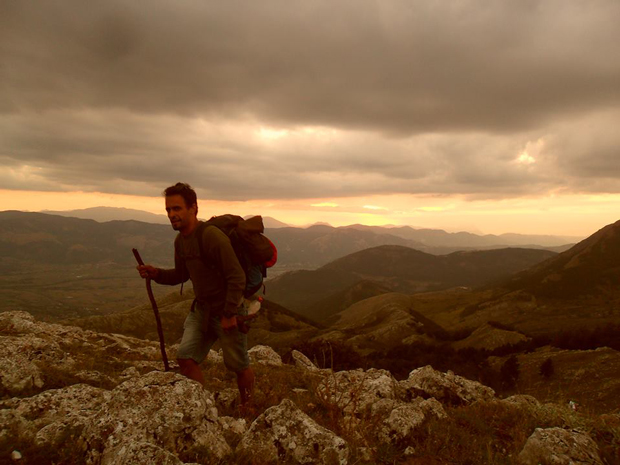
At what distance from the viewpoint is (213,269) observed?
22.7 ft

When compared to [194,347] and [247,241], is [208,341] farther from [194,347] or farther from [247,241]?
[247,241]

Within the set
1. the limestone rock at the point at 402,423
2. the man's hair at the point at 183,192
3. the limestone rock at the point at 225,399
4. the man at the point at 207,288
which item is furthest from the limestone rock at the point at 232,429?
the man's hair at the point at 183,192

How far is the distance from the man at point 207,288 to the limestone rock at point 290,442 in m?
1.83

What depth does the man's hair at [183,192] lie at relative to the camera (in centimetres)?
691

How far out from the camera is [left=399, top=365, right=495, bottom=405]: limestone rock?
9531mm

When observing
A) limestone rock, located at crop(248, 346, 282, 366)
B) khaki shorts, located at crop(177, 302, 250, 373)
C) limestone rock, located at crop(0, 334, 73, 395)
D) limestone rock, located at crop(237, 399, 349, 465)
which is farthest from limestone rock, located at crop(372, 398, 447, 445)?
limestone rock, located at crop(248, 346, 282, 366)

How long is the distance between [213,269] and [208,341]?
159cm

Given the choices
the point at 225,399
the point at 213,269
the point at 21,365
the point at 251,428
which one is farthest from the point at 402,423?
the point at 21,365

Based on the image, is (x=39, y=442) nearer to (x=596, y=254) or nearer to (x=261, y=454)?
(x=261, y=454)

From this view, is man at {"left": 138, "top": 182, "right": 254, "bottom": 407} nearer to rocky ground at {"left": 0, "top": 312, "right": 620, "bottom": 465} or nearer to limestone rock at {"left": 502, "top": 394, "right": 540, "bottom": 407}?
rocky ground at {"left": 0, "top": 312, "right": 620, "bottom": 465}

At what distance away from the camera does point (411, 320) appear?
107125mm

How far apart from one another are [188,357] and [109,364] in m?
6.52

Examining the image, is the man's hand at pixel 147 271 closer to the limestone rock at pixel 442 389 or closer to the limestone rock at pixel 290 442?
the limestone rock at pixel 290 442

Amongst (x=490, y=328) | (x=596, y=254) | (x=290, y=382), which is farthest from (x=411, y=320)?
(x=596, y=254)
